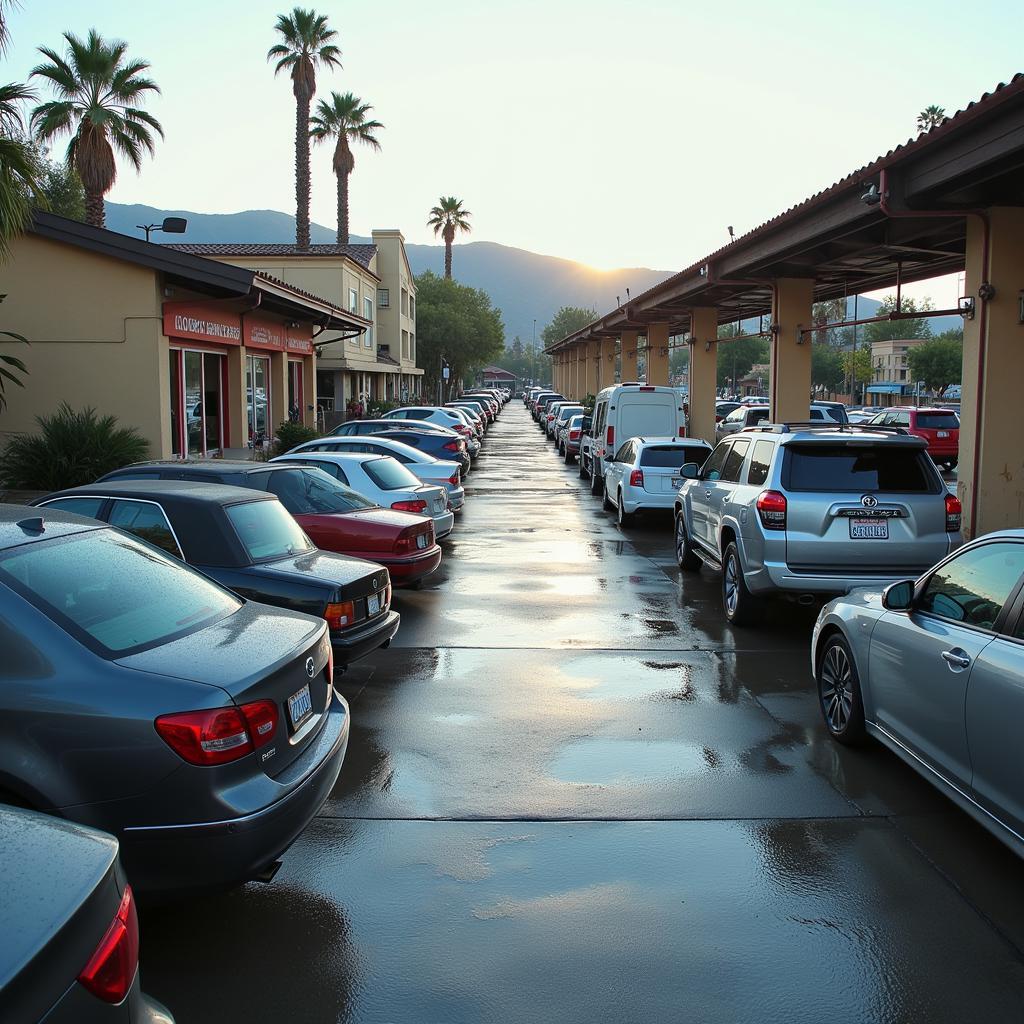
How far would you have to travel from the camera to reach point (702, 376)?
99.2ft

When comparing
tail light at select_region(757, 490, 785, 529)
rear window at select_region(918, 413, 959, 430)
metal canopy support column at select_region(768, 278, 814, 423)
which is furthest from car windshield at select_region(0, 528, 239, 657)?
rear window at select_region(918, 413, 959, 430)

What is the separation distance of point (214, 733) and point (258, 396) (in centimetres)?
2339

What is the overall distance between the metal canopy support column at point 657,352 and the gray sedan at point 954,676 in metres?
33.1

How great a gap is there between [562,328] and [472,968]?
508ft

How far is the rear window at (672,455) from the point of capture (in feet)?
51.9

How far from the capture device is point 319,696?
460 cm

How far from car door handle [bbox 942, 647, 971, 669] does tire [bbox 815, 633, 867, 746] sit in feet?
3.88

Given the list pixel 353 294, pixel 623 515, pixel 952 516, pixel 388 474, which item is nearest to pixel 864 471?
pixel 952 516

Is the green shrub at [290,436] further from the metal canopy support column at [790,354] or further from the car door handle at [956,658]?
the car door handle at [956,658]

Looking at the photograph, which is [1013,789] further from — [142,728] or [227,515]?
[227,515]

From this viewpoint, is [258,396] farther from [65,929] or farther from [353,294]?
[65,929]

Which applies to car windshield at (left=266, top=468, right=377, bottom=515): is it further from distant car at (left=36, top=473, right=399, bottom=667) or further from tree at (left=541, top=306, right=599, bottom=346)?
tree at (left=541, top=306, right=599, bottom=346)

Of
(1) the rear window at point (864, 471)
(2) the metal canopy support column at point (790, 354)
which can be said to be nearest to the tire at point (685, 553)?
(1) the rear window at point (864, 471)

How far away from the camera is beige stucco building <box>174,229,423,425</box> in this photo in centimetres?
3925
